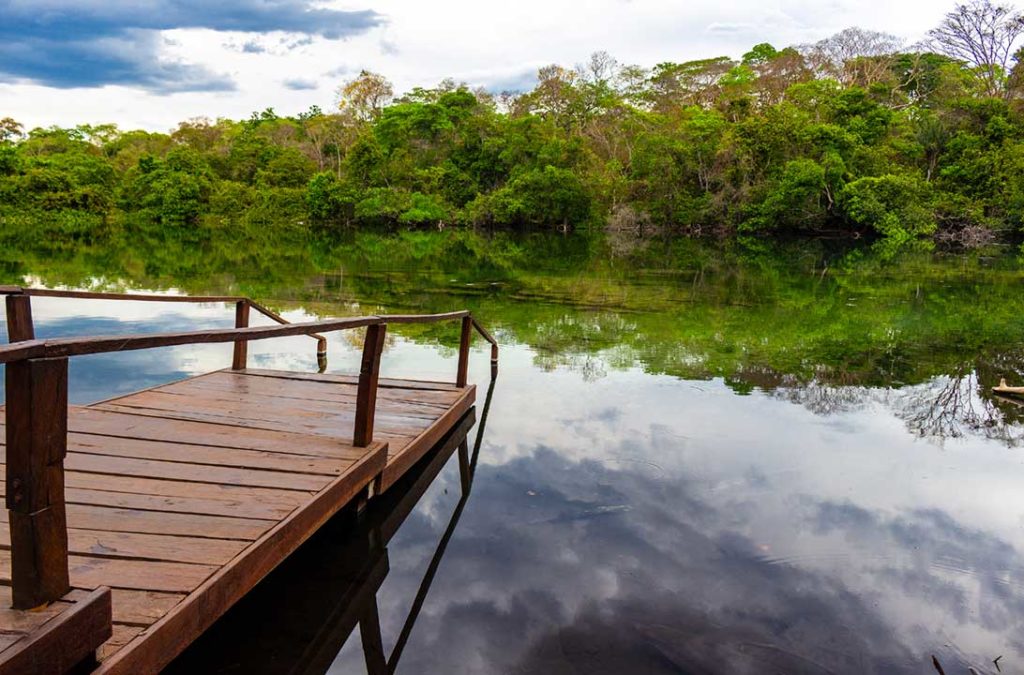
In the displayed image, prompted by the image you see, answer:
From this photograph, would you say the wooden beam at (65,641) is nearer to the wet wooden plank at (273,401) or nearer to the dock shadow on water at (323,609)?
the dock shadow on water at (323,609)

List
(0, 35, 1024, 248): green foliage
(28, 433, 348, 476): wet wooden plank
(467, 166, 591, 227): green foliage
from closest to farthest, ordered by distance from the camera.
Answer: (28, 433, 348, 476): wet wooden plank → (0, 35, 1024, 248): green foliage → (467, 166, 591, 227): green foliage

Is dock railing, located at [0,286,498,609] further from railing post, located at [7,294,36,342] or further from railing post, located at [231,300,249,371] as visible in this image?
railing post, located at [231,300,249,371]

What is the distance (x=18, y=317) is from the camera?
4250 millimetres

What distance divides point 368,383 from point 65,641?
2.23m

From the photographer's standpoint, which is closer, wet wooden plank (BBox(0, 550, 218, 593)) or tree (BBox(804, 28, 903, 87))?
wet wooden plank (BBox(0, 550, 218, 593))

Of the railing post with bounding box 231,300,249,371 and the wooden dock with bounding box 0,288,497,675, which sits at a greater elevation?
the railing post with bounding box 231,300,249,371

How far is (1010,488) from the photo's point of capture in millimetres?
5176

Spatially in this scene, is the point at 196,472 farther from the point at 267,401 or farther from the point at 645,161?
the point at 645,161

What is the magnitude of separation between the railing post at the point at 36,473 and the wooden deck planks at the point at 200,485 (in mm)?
122

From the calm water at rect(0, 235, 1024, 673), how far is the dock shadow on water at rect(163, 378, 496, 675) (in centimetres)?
1

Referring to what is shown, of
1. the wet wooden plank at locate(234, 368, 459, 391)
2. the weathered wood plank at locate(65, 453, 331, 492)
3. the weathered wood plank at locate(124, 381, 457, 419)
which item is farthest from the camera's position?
the wet wooden plank at locate(234, 368, 459, 391)

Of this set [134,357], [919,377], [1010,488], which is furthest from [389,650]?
[919,377]

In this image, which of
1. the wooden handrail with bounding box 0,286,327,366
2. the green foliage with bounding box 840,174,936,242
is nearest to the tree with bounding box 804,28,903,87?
the green foliage with bounding box 840,174,936,242

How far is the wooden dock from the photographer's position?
1822mm
